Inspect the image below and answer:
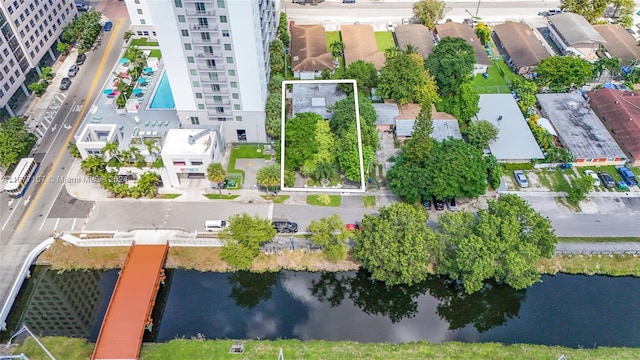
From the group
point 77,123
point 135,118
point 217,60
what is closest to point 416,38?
point 217,60

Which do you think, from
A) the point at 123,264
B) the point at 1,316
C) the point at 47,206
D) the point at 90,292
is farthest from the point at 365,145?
the point at 1,316

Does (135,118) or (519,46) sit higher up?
(519,46)

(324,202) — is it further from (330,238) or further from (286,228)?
(330,238)

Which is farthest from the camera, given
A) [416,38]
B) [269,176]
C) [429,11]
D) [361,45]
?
[429,11]

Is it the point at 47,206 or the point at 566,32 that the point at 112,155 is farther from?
the point at 566,32

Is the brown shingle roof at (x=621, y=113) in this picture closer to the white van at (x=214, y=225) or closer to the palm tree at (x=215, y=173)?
the palm tree at (x=215, y=173)

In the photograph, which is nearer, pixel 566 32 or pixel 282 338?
pixel 282 338

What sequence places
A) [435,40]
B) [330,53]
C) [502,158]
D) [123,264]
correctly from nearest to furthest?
[123,264], [502,158], [330,53], [435,40]

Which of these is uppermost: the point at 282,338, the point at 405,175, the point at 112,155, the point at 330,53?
the point at 330,53

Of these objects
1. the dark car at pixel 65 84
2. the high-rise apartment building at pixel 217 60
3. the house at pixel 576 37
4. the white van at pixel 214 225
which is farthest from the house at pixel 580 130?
the dark car at pixel 65 84
